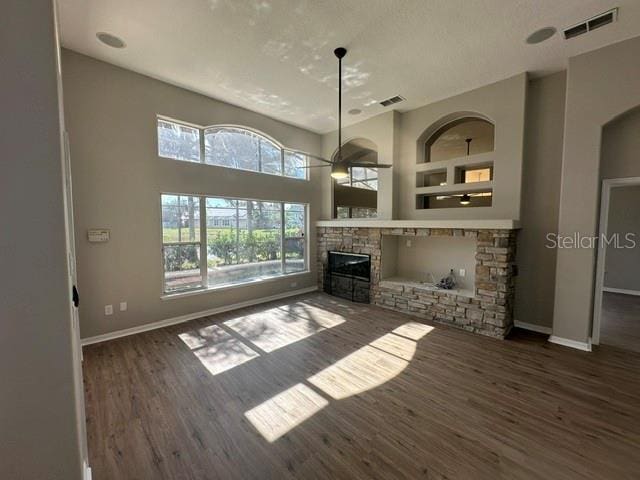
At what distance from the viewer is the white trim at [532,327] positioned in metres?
4.03

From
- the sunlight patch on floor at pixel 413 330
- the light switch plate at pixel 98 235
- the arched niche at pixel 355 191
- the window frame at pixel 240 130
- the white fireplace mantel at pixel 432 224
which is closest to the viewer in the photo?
the light switch plate at pixel 98 235

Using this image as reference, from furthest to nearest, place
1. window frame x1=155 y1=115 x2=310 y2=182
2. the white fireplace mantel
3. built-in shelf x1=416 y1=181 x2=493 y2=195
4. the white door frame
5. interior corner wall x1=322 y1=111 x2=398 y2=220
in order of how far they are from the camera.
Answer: interior corner wall x1=322 y1=111 x2=398 y2=220
built-in shelf x1=416 y1=181 x2=493 y2=195
window frame x1=155 y1=115 x2=310 y2=182
the white fireplace mantel
the white door frame

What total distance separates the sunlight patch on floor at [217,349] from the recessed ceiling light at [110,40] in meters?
3.84

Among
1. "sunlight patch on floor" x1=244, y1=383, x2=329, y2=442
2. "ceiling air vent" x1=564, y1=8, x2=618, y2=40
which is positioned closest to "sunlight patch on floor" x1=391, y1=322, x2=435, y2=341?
"sunlight patch on floor" x1=244, y1=383, x2=329, y2=442

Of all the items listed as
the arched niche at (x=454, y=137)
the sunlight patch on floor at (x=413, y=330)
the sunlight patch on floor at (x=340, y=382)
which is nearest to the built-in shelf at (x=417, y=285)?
the sunlight patch on floor at (x=413, y=330)

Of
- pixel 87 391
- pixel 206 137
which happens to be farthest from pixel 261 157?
pixel 87 391

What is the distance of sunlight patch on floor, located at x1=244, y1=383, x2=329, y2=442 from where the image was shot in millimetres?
2178

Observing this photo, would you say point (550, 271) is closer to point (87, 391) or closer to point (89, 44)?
point (87, 391)

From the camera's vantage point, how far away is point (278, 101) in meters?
4.78

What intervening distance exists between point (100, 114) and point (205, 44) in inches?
69.2

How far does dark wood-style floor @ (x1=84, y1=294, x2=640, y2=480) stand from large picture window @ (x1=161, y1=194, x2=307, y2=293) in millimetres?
1186

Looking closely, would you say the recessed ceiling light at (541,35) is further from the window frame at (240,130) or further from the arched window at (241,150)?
the arched window at (241,150)

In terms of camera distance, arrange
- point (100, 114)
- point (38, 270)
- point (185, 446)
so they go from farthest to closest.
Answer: point (100, 114) → point (185, 446) → point (38, 270)

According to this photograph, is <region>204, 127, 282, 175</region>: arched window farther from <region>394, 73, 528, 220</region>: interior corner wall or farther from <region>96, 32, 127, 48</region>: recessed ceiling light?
<region>394, 73, 528, 220</region>: interior corner wall
